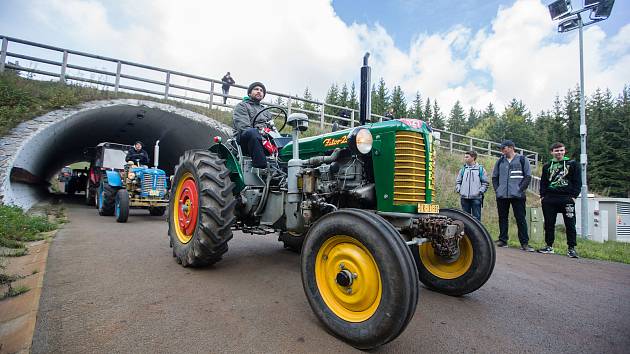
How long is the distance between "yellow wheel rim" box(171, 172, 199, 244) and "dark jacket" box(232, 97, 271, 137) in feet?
2.65

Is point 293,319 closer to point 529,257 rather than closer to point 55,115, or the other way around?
point 529,257

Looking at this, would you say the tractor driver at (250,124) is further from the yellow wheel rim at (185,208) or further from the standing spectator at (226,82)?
the standing spectator at (226,82)

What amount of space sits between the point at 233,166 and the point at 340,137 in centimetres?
150

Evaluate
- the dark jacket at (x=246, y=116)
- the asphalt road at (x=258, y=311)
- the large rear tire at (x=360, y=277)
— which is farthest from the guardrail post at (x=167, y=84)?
the large rear tire at (x=360, y=277)

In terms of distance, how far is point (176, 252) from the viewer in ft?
11.5

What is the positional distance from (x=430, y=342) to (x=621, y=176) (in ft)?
111

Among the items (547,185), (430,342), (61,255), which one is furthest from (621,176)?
(61,255)

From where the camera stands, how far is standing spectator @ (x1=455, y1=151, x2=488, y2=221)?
5895 millimetres

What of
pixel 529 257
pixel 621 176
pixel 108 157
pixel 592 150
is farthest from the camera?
pixel 592 150

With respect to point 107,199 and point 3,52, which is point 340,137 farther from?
point 3,52

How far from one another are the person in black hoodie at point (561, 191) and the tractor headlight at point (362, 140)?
14.2 ft

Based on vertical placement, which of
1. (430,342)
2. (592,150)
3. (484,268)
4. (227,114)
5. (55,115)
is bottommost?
(430,342)

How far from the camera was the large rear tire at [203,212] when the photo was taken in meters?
3.07

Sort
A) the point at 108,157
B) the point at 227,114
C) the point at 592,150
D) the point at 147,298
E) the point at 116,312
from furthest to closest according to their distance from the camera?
the point at 592,150 < the point at 227,114 < the point at 108,157 < the point at 147,298 < the point at 116,312
